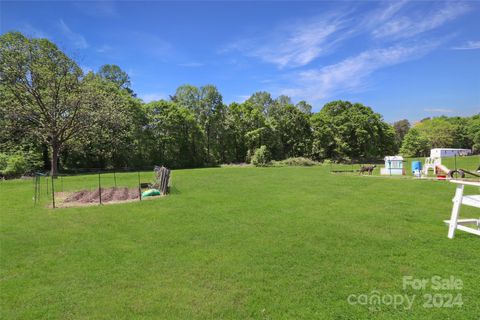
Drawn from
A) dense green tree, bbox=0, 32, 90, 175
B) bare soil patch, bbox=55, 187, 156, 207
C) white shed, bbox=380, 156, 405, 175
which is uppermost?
dense green tree, bbox=0, 32, 90, 175

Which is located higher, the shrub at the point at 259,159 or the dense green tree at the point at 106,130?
the dense green tree at the point at 106,130

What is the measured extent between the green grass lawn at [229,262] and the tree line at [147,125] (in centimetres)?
1845

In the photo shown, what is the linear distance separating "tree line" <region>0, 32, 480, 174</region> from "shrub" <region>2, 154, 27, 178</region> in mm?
295

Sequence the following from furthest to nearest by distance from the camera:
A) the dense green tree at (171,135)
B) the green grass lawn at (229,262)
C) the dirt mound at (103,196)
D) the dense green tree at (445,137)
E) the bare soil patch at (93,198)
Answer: the dense green tree at (445,137) → the dense green tree at (171,135) → the dirt mound at (103,196) → the bare soil patch at (93,198) → the green grass lawn at (229,262)

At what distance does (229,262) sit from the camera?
495cm

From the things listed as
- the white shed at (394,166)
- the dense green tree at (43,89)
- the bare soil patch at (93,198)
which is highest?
the dense green tree at (43,89)

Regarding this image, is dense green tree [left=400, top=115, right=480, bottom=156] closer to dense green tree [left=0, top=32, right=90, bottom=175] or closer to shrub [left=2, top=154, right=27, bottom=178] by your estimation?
dense green tree [left=0, top=32, right=90, bottom=175]

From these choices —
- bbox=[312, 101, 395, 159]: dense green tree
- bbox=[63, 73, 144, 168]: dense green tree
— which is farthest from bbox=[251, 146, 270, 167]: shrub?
bbox=[63, 73, 144, 168]: dense green tree

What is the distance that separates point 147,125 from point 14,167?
17.6m

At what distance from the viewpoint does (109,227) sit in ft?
24.4

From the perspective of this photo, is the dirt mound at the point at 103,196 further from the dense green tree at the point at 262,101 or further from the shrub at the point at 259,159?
the dense green tree at the point at 262,101

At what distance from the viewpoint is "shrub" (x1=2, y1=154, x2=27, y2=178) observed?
20.6m

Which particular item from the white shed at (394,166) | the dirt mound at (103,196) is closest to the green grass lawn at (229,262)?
the dirt mound at (103,196)

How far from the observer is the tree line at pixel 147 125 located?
78.7ft
